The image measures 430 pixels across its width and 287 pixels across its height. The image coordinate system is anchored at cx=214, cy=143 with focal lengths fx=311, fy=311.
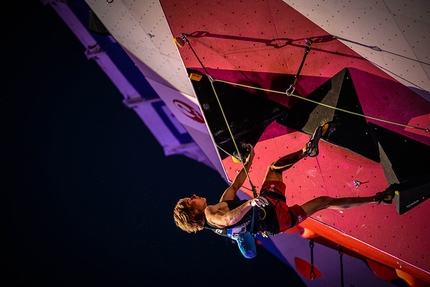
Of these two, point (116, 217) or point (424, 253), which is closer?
point (424, 253)

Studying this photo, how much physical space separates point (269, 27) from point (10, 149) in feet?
9.46

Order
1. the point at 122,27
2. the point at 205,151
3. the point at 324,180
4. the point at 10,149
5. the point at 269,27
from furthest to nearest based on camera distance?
the point at 205,151 → the point at 10,149 → the point at 122,27 → the point at 324,180 → the point at 269,27

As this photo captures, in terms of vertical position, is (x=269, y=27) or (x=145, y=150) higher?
(x=269, y=27)

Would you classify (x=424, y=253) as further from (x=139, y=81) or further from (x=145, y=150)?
(x=139, y=81)

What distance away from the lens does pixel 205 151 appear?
3479 mm

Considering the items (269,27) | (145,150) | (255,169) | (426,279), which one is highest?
(269,27)

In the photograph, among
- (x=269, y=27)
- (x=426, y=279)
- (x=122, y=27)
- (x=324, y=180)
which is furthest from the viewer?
(x=122, y=27)

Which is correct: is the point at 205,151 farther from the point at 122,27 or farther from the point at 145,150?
the point at 122,27

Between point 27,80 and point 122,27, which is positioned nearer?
point 122,27

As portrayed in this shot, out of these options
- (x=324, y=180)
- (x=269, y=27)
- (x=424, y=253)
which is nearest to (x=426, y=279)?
(x=424, y=253)

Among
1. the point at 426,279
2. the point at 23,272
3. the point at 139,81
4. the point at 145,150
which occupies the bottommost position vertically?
the point at 426,279

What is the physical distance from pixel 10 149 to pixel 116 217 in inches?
51.4

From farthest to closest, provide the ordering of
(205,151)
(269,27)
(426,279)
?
(205,151) → (426,279) → (269,27)

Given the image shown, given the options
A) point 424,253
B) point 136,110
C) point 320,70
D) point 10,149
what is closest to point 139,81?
point 136,110
